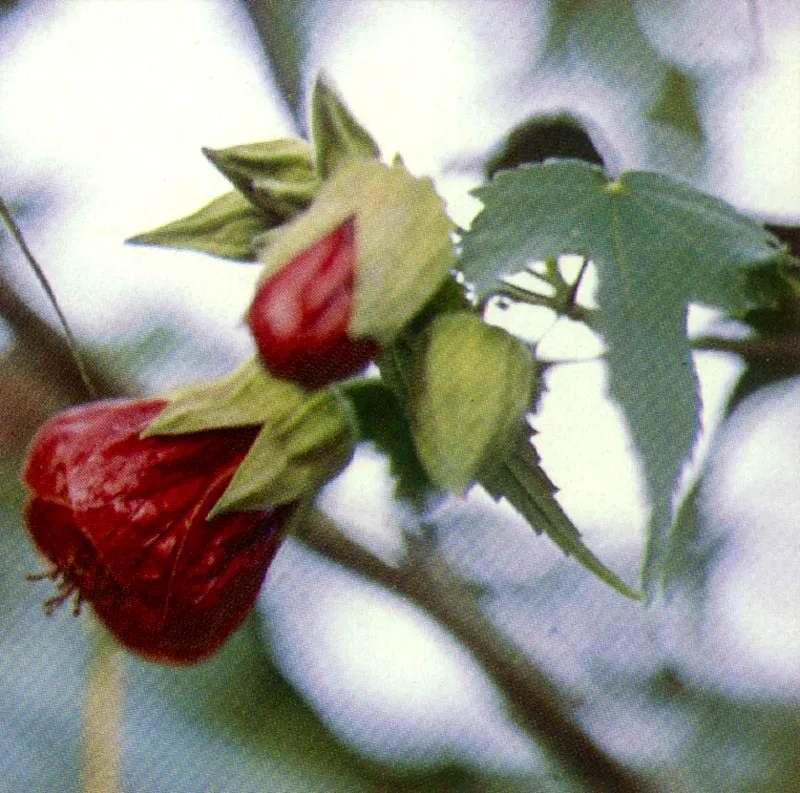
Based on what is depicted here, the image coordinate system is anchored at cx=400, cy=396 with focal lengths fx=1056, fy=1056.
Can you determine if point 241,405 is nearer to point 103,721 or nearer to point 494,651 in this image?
point 103,721

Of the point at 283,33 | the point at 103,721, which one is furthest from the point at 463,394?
the point at 283,33

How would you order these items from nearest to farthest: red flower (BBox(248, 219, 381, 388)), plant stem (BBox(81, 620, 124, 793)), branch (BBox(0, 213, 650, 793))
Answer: red flower (BBox(248, 219, 381, 388)) < plant stem (BBox(81, 620, 124, 793)) < branch (BBox(0, 213, 650, 793))

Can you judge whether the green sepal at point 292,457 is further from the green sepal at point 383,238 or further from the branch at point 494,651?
the branch at point 494,651

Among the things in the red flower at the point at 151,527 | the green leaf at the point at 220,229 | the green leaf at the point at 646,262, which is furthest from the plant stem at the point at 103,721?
the green leaf at the point at 646,262

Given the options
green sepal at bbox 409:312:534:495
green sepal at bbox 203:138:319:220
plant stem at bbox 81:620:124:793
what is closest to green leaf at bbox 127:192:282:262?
green sepal at bbox 203:138:319:220

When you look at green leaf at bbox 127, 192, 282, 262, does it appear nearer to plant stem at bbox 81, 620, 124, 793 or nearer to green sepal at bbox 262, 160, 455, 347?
green sepal at bbox 262, 160, 455, 347

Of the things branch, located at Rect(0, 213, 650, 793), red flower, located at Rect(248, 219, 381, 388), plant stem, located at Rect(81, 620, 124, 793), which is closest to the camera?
red flower, located at Rect(248, 219, 381, 388)

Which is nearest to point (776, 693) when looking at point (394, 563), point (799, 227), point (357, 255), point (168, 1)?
point (394, 563)

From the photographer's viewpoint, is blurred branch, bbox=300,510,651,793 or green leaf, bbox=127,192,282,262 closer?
green leaf, bbox=127,192,282,262
